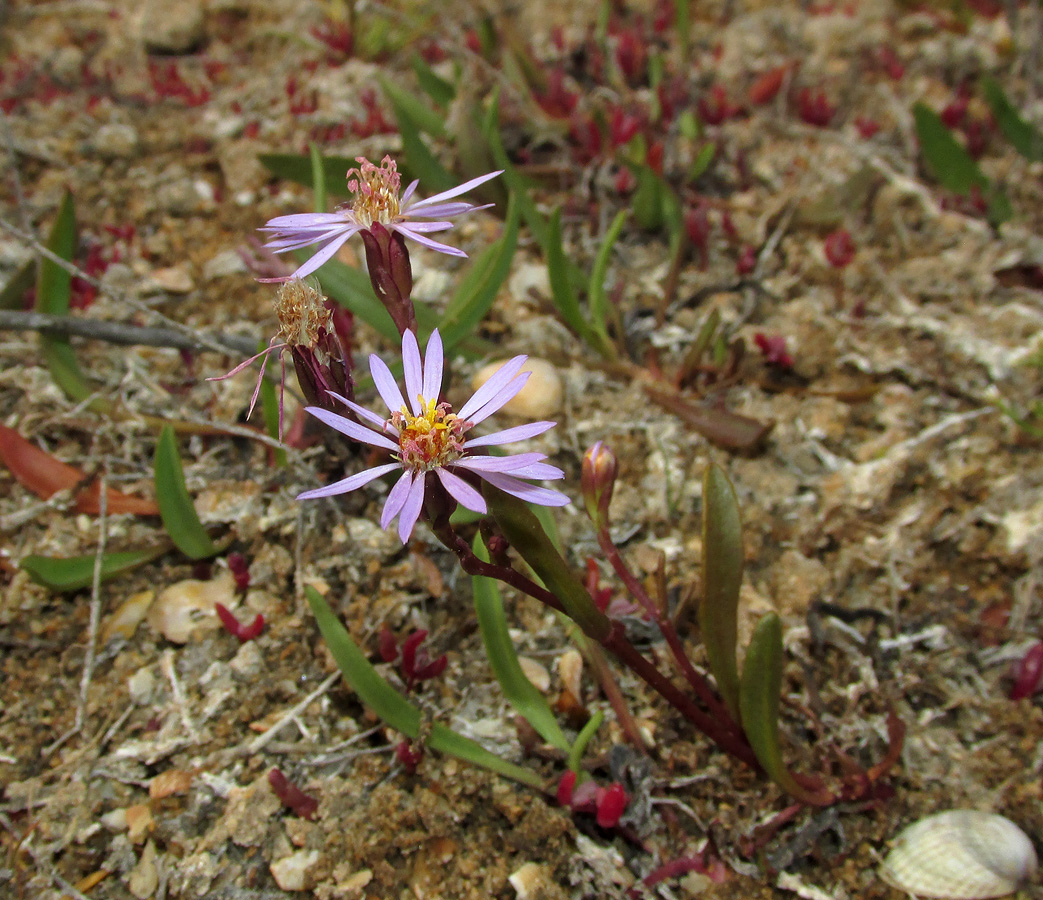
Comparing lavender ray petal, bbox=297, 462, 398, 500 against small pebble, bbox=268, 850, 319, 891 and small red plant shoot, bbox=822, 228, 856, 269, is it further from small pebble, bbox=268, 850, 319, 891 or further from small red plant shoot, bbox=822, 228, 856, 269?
small red plant shoot, bbox=822, 228, 856, 269

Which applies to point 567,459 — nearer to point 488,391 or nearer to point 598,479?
point 598,479

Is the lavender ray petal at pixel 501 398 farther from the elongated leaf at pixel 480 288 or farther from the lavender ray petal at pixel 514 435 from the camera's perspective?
the elongated leaf at pixel 480 288

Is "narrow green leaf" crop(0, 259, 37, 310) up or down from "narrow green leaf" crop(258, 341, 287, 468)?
up

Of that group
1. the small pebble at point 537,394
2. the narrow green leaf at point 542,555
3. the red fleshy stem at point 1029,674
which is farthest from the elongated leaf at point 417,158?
the red fleshy stem at point 1029,674

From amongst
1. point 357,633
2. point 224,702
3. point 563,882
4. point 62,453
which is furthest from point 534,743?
point 62,453

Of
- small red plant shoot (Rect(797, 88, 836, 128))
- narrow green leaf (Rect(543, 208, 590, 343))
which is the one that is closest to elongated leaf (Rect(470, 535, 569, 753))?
narrow green leaf (Rect(543, 208, 590, 343))

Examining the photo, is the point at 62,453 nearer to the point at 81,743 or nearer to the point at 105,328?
the point at 105,328
